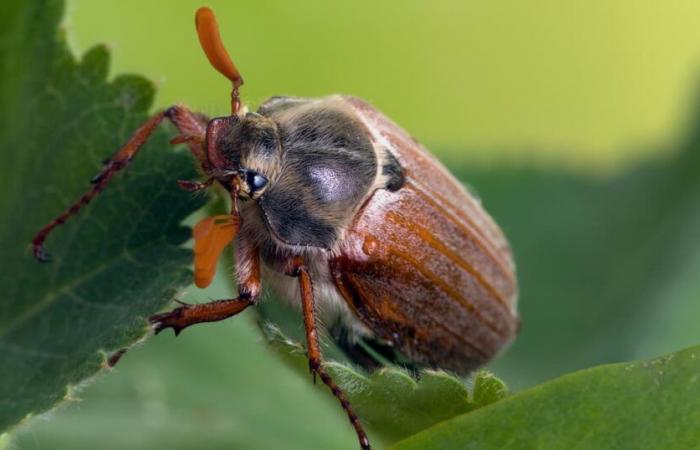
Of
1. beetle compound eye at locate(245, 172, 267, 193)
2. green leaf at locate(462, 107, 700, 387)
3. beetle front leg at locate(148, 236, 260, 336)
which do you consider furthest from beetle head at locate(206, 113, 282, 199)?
green leaf at locate(462, 107, 700, 387)

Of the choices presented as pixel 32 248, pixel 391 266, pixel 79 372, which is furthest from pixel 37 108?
pixel 391 266

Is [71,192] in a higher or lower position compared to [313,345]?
higher

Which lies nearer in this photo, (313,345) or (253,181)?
(313,345)

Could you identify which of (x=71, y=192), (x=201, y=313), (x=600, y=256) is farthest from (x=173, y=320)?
(x=600, y=256)

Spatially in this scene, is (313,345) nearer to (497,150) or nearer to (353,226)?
(353,226)

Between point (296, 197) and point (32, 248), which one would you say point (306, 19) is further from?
point (32, 248)

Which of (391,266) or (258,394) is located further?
(258,394)
